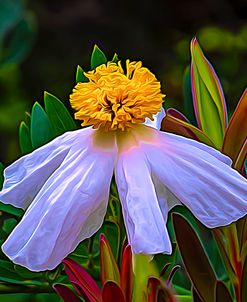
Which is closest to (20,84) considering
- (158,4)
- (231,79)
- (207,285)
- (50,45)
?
(50,45)

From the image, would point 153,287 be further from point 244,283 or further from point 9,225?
point 9,225

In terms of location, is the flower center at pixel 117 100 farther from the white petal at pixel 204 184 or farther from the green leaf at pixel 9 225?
the green leaf at pixel 9 225

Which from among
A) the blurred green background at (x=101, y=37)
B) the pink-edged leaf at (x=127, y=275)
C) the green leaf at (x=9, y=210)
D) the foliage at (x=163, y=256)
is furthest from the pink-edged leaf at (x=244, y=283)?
the blurred green background at (x=101, y=37)

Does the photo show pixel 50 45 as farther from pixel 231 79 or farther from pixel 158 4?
pixel 231 79

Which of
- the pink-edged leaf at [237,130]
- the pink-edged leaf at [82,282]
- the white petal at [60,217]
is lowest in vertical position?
the pink-edged leaf at [82,282]

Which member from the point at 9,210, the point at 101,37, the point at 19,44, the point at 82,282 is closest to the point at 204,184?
the point at 82,282

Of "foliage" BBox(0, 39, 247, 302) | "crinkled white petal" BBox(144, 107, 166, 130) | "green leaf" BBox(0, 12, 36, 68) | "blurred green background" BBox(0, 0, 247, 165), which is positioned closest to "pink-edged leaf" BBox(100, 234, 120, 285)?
"foliage" BBox(0, 39, 247, 302)
